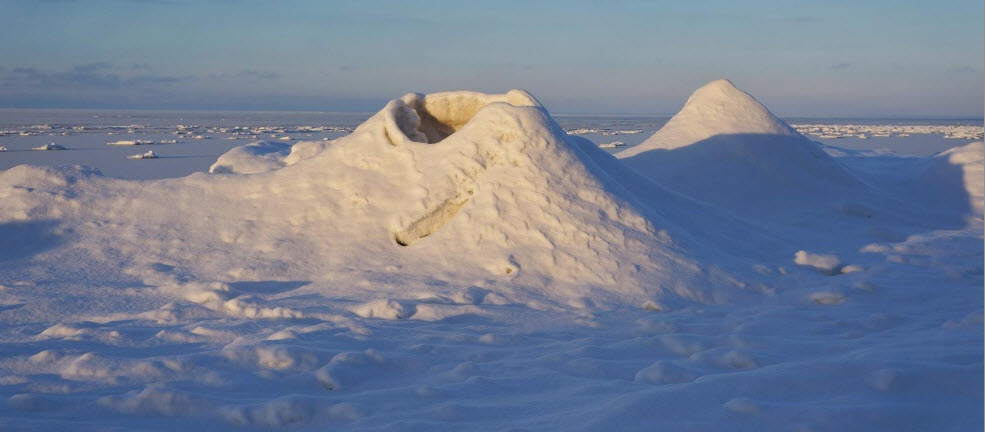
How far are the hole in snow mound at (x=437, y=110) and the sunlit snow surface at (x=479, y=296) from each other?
1.7 inches

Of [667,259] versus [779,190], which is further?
[779,190]

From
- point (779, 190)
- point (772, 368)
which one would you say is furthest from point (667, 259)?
point (779, 190)

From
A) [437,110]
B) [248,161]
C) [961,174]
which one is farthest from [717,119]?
[248,161]

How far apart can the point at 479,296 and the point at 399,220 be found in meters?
1.68

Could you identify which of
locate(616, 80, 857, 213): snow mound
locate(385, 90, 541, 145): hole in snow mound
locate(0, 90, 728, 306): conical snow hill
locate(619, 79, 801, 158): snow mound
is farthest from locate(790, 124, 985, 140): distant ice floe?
locate(0, 90, 728, 306): conical snow hill

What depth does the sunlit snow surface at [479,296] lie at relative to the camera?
367cm

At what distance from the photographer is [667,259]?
6.81 m

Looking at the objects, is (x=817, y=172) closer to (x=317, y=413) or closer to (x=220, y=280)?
(x=220, y=280)

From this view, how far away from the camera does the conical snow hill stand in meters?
6.64

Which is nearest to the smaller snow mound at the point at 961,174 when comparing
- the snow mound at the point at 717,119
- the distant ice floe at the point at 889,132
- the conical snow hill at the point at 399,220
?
the snow mound at the point at 717,119

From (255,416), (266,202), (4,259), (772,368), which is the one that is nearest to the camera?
(255,416)

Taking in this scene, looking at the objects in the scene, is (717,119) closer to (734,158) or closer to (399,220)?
(734,158)

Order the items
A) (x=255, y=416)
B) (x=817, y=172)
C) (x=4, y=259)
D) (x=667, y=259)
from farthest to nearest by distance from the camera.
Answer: (x=817, y=172)
(x=4, y=259)
(x=667, y=259)
(x=255, y=416)

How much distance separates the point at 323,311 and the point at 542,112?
11.3 feet
